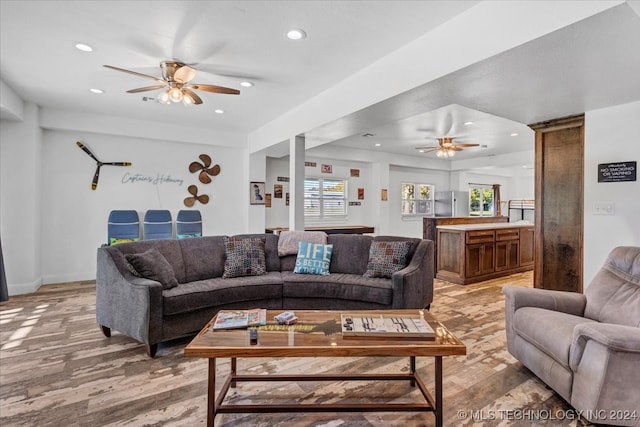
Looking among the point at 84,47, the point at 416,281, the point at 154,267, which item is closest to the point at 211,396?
the point at 154,267

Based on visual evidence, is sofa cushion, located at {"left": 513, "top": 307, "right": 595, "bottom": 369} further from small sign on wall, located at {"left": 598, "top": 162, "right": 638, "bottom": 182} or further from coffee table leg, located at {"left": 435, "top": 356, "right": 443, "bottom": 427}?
small sign on wall, located at {"left": 598, "top": 162, "right": 638, "bottom": 182}

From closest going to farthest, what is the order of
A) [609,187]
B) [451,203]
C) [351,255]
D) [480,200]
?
1. [609,187]
2. [351,255]
3. [451,203]
4. [480,200]

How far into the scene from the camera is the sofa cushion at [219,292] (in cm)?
275

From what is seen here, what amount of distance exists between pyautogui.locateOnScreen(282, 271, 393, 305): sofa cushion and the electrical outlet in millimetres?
2363

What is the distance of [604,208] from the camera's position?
11.2ft

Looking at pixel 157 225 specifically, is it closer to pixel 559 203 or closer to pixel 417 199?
pixel 559 203

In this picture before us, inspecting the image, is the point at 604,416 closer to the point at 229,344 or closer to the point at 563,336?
the point at 563,336

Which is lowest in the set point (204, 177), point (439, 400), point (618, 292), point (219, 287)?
point (439, 400)

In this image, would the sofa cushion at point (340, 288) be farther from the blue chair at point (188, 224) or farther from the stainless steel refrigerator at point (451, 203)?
the stainless steel refrigerator at point (451, 203)

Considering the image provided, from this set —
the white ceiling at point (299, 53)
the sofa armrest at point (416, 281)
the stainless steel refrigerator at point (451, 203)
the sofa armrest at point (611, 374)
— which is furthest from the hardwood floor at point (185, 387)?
the stainless steel refrigerator at point (451, 203)

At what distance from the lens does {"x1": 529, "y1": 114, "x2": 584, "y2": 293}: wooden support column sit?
3760 mm

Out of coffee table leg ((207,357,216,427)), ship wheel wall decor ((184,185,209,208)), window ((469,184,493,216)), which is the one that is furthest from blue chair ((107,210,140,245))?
window ((469,184,493,216))

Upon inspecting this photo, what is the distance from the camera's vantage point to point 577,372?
6.08 ft

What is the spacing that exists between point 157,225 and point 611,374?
5.76 metres
